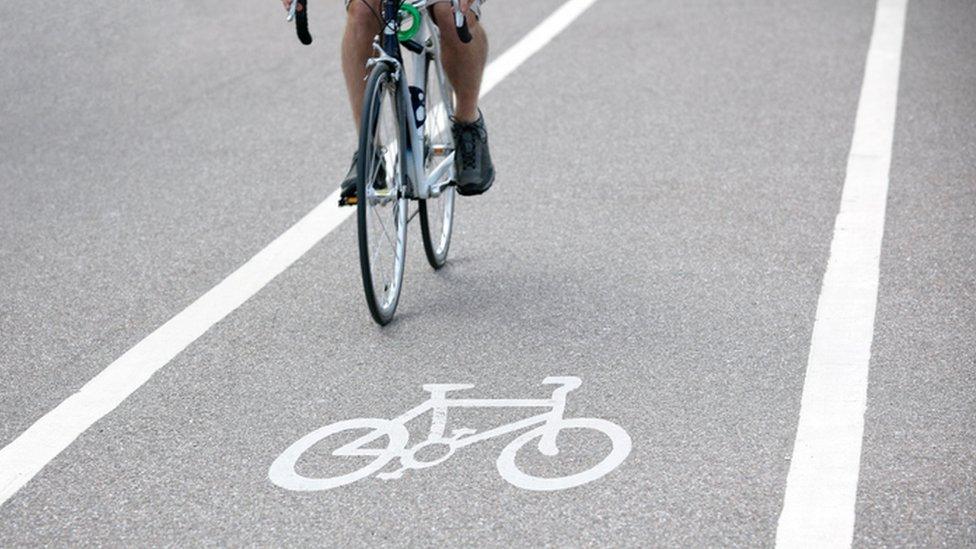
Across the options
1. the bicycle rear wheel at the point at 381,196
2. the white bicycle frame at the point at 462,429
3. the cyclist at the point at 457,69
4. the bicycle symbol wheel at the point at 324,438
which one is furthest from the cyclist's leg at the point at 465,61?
the bicycle symbol wheel at the point at 324,438

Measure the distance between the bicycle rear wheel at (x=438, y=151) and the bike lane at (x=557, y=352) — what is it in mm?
123

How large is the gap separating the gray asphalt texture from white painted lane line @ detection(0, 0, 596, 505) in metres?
0.07

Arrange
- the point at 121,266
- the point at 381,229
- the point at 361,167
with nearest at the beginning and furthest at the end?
the point at 361,167
the point at 381,229
the point at 121,266

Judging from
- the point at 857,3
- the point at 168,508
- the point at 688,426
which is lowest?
the point at 857,3

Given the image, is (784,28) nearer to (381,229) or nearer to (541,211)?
(541,211)

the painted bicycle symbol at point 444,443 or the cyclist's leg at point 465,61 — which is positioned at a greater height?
the cyclist's leg at point 465,61

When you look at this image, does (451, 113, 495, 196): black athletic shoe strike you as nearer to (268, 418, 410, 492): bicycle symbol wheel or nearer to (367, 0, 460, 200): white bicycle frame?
(367, 0, 460, 200): white bicycle frame

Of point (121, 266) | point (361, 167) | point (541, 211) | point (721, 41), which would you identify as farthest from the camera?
point (721, 41)

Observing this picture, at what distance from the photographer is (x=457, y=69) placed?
6.05 meters

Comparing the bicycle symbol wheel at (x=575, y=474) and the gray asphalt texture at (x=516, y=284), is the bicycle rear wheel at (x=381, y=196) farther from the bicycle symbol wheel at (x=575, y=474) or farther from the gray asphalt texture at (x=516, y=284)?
the bicycle symbol wheel at (x=575, y=474)

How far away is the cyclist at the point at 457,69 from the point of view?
568 centimetres

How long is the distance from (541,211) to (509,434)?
254 cm

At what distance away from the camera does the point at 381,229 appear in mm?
5773

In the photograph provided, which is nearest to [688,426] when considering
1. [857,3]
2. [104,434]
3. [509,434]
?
[509,434]
